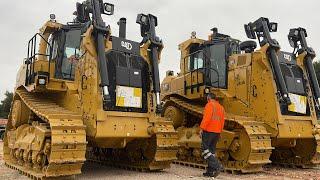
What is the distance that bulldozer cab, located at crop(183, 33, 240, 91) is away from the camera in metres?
12.0

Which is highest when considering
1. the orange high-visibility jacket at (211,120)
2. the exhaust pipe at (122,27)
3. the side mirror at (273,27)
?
the side mirror at (273,27)

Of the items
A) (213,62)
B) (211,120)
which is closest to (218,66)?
(213,62)

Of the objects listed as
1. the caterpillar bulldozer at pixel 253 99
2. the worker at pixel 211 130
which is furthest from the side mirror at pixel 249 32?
the worker at pixel 211 130

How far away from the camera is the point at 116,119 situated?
8.86m

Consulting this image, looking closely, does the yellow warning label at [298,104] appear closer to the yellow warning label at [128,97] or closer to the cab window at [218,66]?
the cab window at [218,66]

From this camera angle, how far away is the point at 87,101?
8.79 metres

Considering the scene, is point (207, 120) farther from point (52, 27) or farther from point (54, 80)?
point (52, 27)

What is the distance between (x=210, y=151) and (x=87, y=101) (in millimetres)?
2912

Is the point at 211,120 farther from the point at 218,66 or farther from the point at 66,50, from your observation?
the point at 66,50

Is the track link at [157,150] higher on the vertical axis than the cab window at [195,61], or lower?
lower

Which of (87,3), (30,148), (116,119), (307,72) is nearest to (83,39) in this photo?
(87,3)

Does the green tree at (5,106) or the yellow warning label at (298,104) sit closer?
the yellow warning label at (298,104)

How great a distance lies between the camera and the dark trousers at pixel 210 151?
8992mm

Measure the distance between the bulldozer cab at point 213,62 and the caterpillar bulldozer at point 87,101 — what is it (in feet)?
8.49
